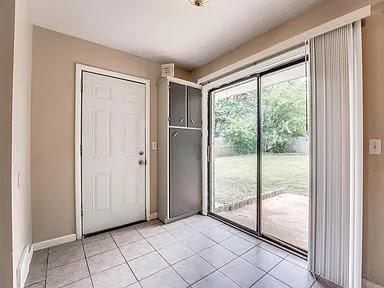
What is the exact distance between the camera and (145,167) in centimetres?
308

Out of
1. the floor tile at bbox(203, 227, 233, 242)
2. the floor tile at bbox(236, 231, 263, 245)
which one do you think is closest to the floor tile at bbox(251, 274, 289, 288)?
the floor tile at bbox(236, 231, 263, 245)

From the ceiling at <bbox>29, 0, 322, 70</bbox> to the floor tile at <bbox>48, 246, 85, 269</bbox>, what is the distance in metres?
2.55

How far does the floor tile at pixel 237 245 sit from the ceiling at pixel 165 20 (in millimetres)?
2553

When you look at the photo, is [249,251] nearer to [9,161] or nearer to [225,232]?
[225,232]

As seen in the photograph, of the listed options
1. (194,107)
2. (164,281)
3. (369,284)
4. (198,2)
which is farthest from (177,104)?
(369,284)

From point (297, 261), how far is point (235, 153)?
149cm

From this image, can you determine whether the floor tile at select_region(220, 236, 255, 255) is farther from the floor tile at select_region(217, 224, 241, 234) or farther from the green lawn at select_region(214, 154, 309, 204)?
the green lawn at select_region(214, 154, 309, 204)

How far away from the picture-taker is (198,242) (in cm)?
241

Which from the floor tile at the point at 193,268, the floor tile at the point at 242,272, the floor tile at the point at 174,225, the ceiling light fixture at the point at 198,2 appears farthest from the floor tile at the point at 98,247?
the ceiling light fixture at the point at 198,2

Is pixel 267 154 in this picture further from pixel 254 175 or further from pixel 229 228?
pixel 229 228

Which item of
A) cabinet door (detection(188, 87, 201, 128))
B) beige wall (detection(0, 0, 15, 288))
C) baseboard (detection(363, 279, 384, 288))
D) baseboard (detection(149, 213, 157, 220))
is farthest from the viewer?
cabinet door (detection(188, 87, 201, 128))

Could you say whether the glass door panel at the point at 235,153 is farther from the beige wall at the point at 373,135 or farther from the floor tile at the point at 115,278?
the floor tile at the point at 115,278

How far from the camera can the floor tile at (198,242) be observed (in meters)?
2.29

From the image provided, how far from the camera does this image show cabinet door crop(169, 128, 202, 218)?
3.03 meters
